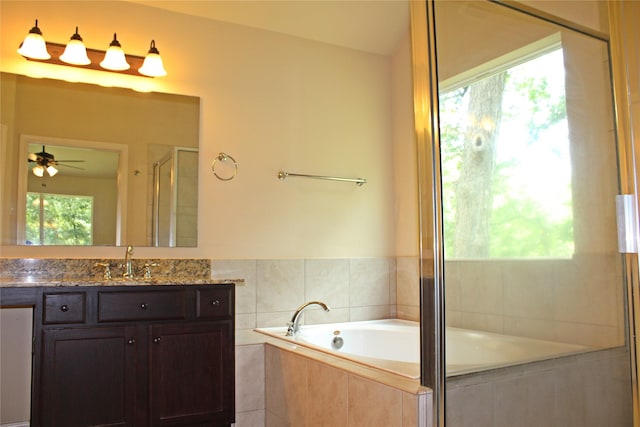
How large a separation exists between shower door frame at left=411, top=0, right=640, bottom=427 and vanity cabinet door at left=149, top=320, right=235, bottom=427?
124 cm

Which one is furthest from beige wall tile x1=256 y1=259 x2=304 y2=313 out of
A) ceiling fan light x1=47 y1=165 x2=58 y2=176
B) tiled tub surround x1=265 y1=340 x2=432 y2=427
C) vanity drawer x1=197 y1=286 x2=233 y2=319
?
ceiling fan light x1=47 y1=165 x2=58 y2=176

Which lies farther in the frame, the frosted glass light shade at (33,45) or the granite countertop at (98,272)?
the frosted glass light shade at (33,45)

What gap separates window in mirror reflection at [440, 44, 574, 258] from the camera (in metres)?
1.63

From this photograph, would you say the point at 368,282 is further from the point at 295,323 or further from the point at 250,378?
the point at 250,378

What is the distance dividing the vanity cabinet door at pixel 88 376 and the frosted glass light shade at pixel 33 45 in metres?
1.41

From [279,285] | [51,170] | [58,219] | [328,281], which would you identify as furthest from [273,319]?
[51,170]

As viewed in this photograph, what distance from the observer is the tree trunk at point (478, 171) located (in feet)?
5.34

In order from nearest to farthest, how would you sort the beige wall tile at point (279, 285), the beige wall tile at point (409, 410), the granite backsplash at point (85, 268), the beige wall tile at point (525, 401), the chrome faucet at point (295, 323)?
the beige wall tile at point (525, 401), the beige wall tile at point (409, 410), the granite backsplash at point (85, 268), the chrome faucet at point (295, 323), the beige wall tile at point (279, 285)

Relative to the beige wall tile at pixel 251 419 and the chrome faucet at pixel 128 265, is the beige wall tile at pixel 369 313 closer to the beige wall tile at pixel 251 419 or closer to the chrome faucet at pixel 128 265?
the beige wall tile at pixel 251 419

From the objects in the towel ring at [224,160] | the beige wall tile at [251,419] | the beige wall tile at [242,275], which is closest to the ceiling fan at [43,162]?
the towel ring at [224,160]

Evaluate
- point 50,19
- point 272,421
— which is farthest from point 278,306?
point 50,19

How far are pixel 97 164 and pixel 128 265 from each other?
1.86ft

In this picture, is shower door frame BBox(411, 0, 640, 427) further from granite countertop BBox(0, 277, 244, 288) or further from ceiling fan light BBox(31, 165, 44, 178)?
ceiling fan light BBox(31, 165, 44, 178)

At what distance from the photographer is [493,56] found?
1.71m
